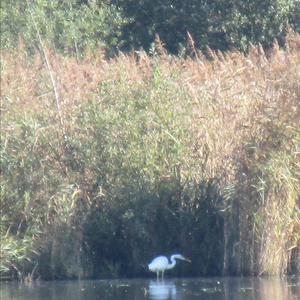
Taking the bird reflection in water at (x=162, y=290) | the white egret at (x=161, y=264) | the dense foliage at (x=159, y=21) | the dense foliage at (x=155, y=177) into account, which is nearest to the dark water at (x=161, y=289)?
the bird reflection in water at (x=162, y=290)

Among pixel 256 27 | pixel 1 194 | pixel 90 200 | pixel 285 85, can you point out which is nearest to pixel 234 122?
pixel 285 85

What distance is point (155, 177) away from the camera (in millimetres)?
15508

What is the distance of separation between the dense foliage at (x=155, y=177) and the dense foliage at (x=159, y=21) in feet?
25.9

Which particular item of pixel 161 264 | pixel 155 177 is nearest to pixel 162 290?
pixel 161 264

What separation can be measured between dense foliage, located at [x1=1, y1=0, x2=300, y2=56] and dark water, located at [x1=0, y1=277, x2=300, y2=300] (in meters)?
9.47

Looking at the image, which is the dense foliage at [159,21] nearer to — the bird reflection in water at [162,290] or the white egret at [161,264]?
the white egret at [161,264]

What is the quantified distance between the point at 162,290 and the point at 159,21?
471 inches

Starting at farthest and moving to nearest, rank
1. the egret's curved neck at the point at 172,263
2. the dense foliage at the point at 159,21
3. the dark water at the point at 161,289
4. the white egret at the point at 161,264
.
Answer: the dense foliage at the point at 159,21, the egret's curved neck at the point at 172,263, the white egret at the point at 161,264, the dark water at the point at 161,289

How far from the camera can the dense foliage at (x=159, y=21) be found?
24.0 m

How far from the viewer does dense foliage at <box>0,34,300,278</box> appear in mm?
15039

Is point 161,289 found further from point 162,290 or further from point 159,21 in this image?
point 159,21

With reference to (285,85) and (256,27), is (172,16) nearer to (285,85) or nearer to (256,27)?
(256,27)

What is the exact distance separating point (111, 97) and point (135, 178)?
1173mm

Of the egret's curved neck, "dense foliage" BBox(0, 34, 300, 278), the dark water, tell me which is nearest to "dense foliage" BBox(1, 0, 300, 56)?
"dense foliage" BBox(0, 34, 300, 278)
